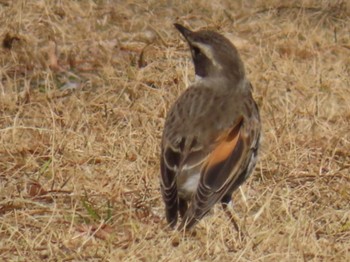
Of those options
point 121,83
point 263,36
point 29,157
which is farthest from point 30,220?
point 263,36

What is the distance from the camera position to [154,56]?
1189 centimetres

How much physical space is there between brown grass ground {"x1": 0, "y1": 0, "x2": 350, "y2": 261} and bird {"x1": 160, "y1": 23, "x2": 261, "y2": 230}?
25 cm

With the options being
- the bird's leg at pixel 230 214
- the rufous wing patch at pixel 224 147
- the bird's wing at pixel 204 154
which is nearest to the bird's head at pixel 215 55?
the bird's wing at pixel 204 154

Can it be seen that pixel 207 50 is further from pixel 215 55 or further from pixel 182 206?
pixel 182 206

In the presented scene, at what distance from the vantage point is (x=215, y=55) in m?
9.30

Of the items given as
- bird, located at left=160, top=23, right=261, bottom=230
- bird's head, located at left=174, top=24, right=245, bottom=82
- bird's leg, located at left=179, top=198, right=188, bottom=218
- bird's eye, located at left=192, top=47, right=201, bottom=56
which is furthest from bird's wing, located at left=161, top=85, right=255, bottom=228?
bird's eye, located at left=192, top=47, right=201, bottom=56

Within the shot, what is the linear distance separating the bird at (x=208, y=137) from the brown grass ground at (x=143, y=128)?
252mm

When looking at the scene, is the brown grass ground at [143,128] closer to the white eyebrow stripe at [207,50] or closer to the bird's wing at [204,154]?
the bird's wing at [204,154]

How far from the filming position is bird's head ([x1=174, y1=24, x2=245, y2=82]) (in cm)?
928

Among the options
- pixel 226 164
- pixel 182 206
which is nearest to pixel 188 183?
pixel 182 206

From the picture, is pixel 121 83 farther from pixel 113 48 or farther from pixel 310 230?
pixel 310 230

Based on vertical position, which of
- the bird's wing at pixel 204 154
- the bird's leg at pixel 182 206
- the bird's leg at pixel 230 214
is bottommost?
the bird's leg at pixel 230 214

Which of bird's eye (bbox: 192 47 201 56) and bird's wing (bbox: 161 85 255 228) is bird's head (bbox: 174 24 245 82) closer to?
bird's eye (bbox: 192 47 201 56)

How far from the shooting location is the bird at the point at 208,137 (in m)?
8.40
